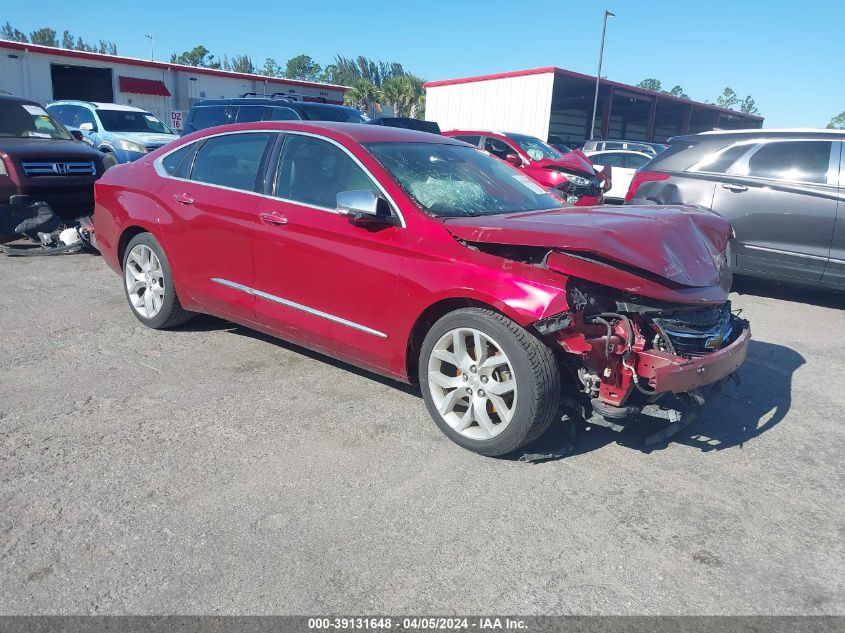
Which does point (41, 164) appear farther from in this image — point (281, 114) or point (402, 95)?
point (402, 95)

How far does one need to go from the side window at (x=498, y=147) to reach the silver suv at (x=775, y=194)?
209 inches

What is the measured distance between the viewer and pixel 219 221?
4.57 meters

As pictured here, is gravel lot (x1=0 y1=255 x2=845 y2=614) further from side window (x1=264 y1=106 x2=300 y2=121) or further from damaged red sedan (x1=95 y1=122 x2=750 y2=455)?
side window (x1=264 y1=106 x2=300 y2=121)

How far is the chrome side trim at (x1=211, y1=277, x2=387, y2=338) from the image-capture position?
154 inches

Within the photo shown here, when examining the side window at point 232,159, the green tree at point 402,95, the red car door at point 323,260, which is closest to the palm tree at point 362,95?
the green tree at point 402,95

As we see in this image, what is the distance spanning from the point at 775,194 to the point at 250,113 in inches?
357

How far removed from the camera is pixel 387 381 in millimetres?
4461

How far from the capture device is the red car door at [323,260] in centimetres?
383

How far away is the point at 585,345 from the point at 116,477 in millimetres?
2247

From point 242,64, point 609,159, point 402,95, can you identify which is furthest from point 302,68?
point 609,159

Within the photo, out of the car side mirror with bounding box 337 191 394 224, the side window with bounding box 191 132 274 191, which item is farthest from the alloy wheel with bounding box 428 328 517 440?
the side window with bounding box 191 132 274 191

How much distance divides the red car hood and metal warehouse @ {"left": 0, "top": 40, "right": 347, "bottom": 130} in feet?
84.3

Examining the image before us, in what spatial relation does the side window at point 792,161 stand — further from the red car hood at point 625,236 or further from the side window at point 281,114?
the side window at point 281,114

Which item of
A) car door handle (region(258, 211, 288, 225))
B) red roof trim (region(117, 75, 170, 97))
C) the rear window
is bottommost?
car door handle (region(258, 211, 288, 225))
